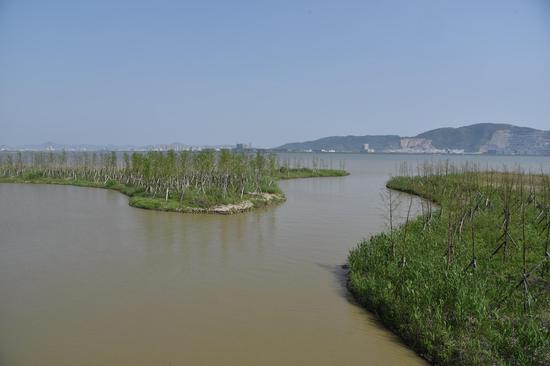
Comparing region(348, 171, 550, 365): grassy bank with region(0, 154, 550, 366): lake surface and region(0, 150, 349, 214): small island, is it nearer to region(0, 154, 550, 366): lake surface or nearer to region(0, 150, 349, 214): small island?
region(0, 154, 550, 366): lake surface

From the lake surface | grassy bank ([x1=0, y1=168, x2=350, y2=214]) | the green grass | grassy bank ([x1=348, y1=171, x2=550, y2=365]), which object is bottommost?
the lake surface

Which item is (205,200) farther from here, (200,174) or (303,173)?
(303,173)

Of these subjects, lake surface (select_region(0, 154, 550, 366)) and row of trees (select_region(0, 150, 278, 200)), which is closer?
lake surface (select_region(0, 154, 550, 366))

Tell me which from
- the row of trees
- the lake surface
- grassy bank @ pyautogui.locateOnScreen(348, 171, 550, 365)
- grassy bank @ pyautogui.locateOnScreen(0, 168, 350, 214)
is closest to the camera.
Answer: grassy bank @ pyautogui.locateOnScreen(348, 171, 550, 365)

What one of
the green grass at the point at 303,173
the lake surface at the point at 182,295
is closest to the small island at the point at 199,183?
the lake surface at the point at 182,295

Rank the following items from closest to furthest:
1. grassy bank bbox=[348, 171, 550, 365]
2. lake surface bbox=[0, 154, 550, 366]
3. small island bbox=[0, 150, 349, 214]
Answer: grassy bank bbox=[348, 171, 550, 365]
lake surface bbox=[0, 154, 550, 366]
small island bbox=[0, 150, 349, 214]

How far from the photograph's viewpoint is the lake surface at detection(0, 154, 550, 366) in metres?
7.59

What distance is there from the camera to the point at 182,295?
33.9 ft

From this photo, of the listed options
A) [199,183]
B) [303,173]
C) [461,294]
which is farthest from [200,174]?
[303,173]

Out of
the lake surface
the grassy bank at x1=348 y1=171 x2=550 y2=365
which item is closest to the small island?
the lake surface

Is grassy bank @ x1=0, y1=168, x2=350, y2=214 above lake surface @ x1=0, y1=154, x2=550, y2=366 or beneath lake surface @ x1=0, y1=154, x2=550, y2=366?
above

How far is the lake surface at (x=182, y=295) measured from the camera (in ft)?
24.9

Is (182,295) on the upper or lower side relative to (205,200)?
lower

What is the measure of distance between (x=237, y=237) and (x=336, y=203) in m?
13.0
